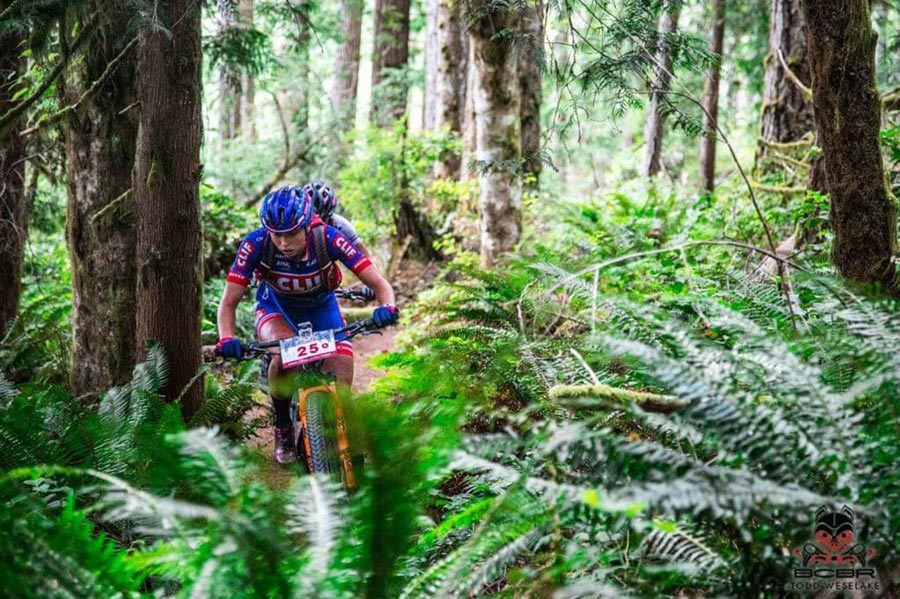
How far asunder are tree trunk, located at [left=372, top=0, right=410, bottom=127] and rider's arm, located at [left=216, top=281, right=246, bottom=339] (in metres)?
12.8

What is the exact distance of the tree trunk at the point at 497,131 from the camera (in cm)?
948

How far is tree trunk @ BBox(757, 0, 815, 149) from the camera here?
28.1 ft

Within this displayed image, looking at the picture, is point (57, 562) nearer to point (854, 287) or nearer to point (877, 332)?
point (877, 332)

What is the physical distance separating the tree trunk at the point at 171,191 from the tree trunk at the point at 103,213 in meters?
1.03

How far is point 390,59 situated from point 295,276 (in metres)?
14.0

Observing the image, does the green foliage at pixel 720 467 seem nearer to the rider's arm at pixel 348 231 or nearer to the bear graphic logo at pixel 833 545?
the bear graphic logo at pixel 833 545

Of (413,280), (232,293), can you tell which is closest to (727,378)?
(232,293)

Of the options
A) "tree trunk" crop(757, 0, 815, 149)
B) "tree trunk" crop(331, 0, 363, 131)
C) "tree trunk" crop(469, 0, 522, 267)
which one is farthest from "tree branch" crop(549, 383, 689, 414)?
"tree trunk" crop(331, 0, 363, 131)

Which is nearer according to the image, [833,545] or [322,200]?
[833,545]

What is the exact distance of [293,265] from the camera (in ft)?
18.7

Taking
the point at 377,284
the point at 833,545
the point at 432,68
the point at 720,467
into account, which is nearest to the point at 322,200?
the point at 377,284

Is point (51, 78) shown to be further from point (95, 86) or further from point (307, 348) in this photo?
point (307, 348)

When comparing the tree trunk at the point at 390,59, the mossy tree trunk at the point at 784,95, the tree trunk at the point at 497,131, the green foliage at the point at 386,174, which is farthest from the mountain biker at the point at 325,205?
the tree trunk at the point at 390,59

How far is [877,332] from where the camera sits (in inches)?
95.0
